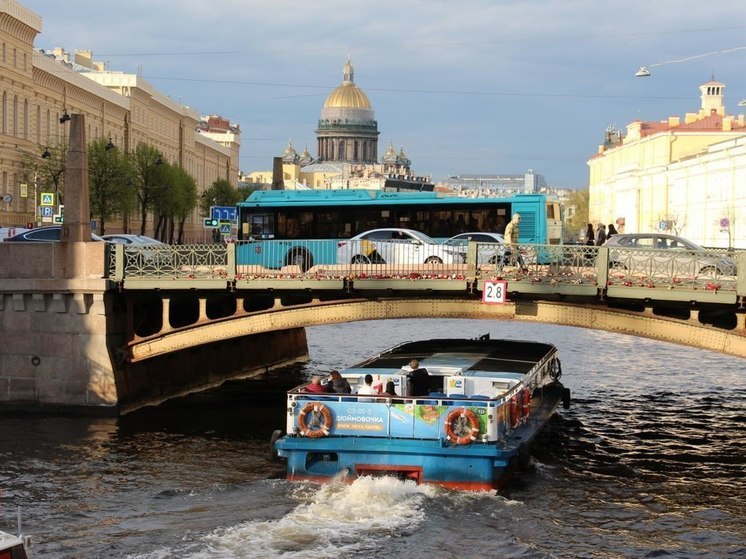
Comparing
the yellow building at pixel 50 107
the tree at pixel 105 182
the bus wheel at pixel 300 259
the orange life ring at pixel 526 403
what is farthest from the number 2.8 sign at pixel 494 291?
the tree at pixel 105 182

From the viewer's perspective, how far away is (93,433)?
1193 inches

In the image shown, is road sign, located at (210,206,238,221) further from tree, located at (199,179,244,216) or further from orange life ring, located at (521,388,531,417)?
tree, located at (199,179,244,216)

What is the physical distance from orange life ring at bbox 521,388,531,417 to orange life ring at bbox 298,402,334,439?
495 centimetres

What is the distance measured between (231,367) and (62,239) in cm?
1013

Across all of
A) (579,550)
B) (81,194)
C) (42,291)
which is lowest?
(579,550)

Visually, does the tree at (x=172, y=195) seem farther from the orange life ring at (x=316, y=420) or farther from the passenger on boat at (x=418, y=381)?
the orange life ring at (x=316, y=420)

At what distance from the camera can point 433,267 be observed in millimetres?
31031

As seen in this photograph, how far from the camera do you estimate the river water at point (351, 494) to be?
821 inches

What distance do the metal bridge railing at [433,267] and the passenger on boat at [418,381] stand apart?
12.0 ft

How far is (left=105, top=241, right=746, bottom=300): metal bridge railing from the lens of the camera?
1096 inches

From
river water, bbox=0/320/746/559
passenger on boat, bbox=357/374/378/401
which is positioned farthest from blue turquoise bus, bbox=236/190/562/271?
passenger on boat, bbox=357/374/378/401

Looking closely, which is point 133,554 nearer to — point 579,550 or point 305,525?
point 305,525

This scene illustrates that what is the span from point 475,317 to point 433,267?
1.74m

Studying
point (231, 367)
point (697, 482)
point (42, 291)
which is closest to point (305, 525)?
point (697, 482)
